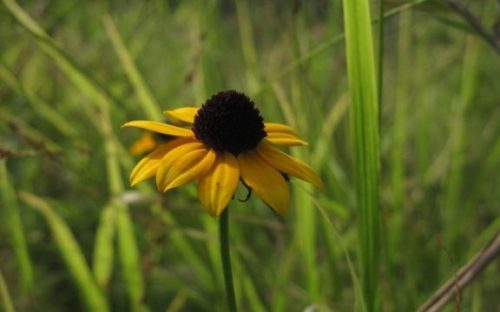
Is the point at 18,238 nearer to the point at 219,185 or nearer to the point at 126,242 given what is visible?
the point at 126,242

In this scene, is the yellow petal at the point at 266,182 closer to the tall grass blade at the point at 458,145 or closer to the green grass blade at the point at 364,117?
the green grass blade at the point at 364,117

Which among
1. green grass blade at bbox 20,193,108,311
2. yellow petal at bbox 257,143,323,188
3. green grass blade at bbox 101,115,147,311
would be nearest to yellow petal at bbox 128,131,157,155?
green grass blade at bbox 101,115,147,311

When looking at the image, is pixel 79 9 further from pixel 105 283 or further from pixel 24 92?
pixel 105 283

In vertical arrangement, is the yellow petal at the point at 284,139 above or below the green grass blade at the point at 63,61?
below

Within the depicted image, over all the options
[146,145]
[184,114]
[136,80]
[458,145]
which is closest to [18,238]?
[146,145]

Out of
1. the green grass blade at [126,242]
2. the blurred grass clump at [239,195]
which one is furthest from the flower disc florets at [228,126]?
the green grass blade at [126,242]

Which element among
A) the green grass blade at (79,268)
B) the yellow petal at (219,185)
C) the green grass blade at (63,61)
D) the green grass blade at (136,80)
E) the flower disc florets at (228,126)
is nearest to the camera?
the yellow petal at (219,185)
